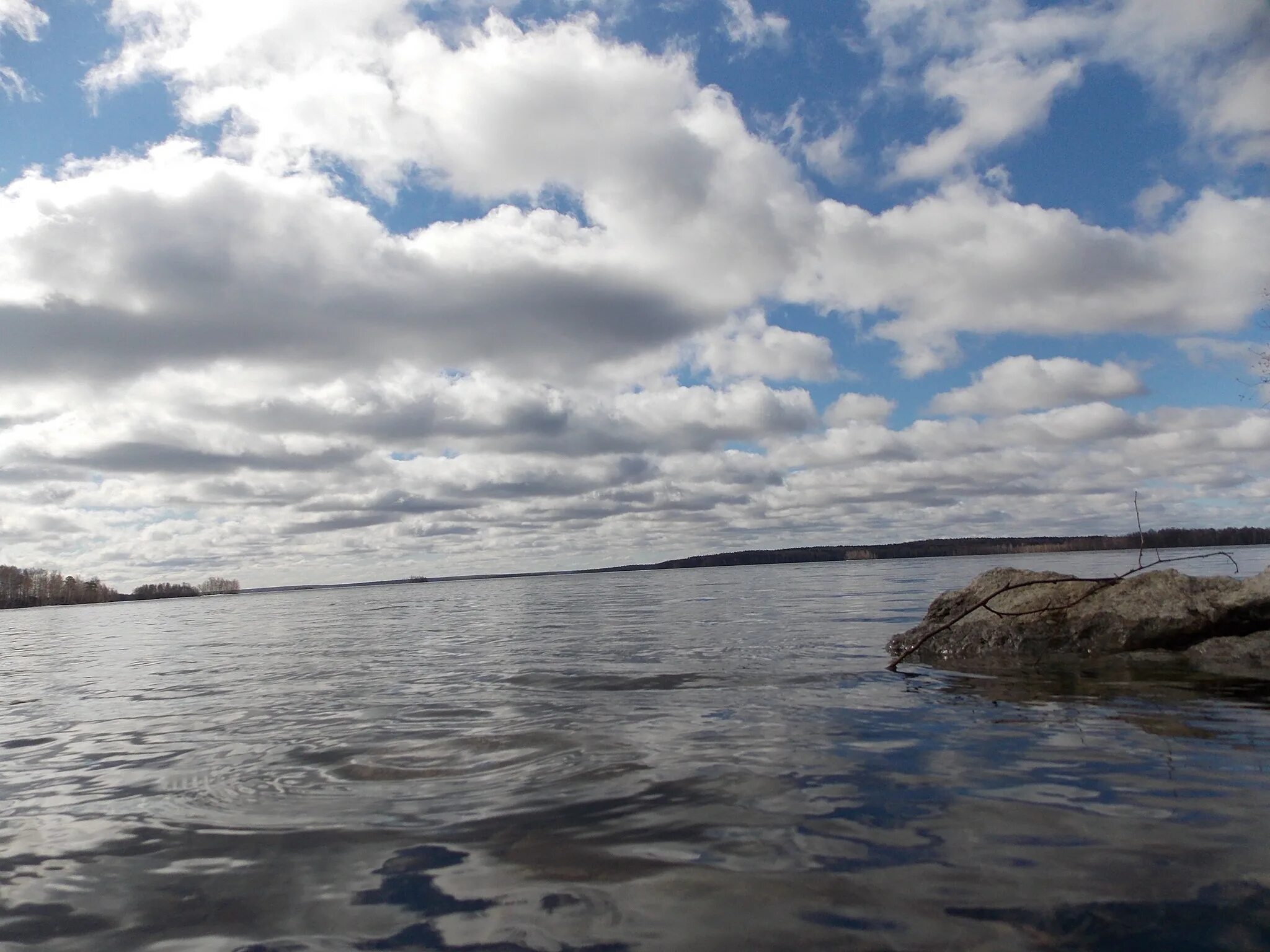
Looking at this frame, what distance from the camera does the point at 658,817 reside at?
5137 millimetres

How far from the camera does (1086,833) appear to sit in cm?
445

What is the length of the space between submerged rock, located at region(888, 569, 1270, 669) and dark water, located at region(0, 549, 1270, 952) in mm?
1874

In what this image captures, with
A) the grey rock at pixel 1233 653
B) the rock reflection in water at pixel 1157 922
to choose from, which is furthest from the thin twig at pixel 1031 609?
the rock reflection in water at pixel 1157 922

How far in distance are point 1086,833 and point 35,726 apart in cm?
1246

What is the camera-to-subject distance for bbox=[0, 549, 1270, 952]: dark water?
3.65 m

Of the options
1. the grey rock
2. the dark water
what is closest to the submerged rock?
the grey rock

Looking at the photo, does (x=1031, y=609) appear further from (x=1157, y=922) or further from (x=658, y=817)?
(x=1157, y=922)

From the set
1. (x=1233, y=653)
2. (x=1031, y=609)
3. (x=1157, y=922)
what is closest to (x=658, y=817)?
(x=1157, y=922)

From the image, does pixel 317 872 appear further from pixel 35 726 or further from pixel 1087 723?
pixel 35 726

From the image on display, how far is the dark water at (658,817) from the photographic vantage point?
365 centimetres

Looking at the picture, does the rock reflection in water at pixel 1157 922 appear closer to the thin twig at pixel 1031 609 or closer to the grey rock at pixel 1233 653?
the grey rock at pixel 1233 653

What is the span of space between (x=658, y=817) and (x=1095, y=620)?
9.91m

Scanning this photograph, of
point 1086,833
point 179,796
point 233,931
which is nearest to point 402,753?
point 179,796

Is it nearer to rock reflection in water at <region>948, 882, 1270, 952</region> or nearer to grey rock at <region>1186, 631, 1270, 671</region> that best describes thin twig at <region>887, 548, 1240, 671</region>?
grey rock at <region>1186, 631, 1270, 671</region>
